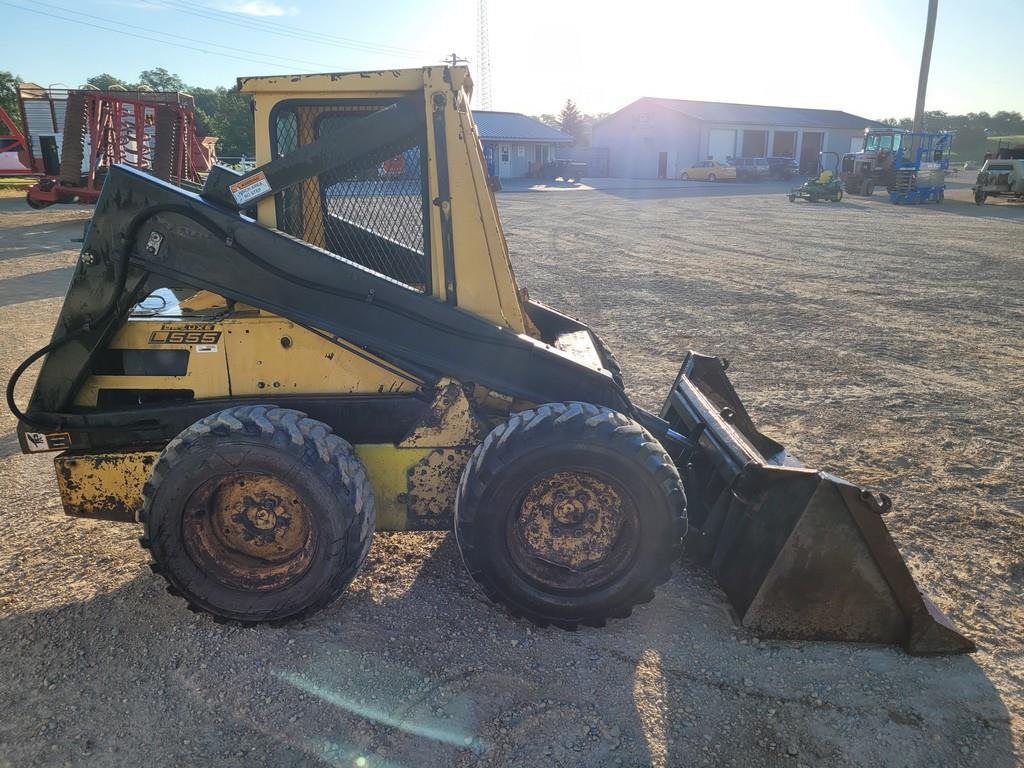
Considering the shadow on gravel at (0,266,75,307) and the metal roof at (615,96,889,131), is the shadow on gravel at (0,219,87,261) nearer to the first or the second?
the shadow on gravel at (0,266,75,307)

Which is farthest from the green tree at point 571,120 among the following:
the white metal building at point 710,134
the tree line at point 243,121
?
the white metal building at point 710,134

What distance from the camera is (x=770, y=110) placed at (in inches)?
2346

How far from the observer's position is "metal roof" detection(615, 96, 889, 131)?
177 feet

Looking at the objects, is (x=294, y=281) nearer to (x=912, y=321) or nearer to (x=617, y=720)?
(x=617, y=720)

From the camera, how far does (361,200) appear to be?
140 inches

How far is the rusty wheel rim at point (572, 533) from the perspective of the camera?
10.6 ft

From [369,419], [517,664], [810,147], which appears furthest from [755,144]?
[517,664]

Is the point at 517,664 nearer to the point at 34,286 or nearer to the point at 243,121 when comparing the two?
the point at 34,286

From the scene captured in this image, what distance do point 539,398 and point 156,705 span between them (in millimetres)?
2104

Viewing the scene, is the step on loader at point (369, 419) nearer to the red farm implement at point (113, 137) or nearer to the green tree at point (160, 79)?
the red farm implement at point (113, 137)

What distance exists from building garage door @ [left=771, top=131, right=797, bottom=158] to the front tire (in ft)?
193

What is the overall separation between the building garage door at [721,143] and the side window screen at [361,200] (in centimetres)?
5443

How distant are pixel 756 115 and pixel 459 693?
61611 millimetres

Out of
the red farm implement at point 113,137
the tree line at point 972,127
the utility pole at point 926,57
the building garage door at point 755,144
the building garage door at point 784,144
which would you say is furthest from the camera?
the tree line at point 972,127
